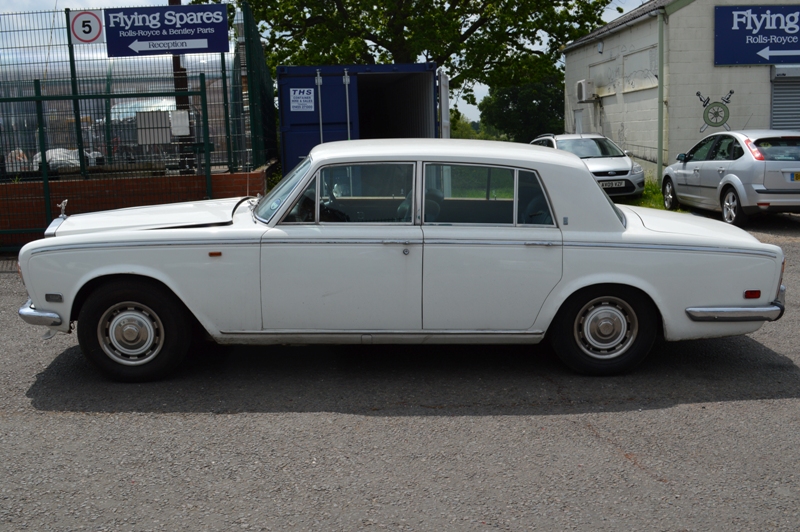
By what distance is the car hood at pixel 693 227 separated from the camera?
5602 mm

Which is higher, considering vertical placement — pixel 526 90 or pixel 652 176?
pixel 526 90

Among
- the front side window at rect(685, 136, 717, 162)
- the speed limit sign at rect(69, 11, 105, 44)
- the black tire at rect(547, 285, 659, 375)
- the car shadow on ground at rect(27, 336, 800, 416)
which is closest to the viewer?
the car shadow on ground at rect(27, 336, 800, 416)

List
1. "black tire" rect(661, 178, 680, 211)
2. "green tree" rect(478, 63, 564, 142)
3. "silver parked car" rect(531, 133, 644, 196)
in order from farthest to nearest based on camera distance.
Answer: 1. "green tree" rect(478, 63, 564, 142)
2. "silver parked car" rect(531, 133, 644, 196)
3. "black tire" rect(661, 178, 680, 211)

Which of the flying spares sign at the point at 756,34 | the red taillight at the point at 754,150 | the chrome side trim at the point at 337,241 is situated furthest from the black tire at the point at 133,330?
the flying spares sign at the point at 756,34

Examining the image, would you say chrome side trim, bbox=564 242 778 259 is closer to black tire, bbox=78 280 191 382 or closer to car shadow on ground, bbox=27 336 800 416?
car shadow on ground, bbox=27 336 800 416

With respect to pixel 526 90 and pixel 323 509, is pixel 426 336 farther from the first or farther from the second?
pixel 526 90

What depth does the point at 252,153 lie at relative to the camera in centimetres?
1447

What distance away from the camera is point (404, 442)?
458 cm

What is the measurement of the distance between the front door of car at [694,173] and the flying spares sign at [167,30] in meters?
7.88

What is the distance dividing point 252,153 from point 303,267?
9.43 m

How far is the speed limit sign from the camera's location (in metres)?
13.2

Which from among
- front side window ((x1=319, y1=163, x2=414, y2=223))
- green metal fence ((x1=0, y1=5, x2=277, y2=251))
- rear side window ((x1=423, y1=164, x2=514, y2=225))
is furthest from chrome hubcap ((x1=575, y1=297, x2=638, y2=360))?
green metal fence ((x1=0, y1=5, x2=277, y2=251))

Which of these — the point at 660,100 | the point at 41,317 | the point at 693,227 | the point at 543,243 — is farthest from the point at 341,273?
the point at 660,100

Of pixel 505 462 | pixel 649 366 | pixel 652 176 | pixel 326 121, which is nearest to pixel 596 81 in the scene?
pixel 652 176
